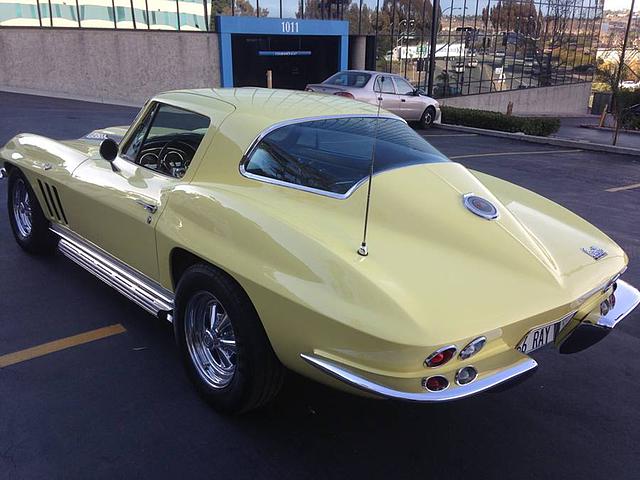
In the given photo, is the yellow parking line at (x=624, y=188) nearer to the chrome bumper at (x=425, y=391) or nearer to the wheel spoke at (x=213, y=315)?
the chrome bumper at (x=425, y=391)

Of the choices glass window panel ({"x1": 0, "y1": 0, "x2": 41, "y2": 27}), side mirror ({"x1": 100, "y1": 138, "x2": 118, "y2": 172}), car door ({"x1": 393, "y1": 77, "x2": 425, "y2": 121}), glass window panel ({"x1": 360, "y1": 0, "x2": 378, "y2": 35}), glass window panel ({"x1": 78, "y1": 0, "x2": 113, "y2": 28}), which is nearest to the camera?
side mirror ({"x1": 100, "y1": 138, "x2": 118, "y2": 172})

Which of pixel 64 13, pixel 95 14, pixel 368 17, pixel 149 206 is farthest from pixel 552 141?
pixel 368 17

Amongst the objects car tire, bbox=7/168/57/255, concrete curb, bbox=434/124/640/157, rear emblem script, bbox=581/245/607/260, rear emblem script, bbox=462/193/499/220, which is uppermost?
rear emblem script, bbox=462/193/499/220

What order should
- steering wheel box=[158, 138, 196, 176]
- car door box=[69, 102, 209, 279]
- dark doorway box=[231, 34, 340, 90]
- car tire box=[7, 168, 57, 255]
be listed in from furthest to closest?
dark doorway box=[231, 34, 340, 90]
car tire box=[7, 168, 57, 255]
steering wheel box=[158, 138, 196, 176]
car door box=[69, 102, 209, 279]

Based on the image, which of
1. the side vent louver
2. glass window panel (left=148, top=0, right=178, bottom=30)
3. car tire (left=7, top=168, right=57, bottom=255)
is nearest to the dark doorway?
glass window panel (left=148, top=0, right=178, bottom=30)

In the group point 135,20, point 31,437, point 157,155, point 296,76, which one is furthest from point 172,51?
point 31,437

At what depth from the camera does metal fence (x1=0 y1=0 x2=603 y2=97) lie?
21.5 metres

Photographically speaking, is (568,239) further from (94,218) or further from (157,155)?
(94,218)

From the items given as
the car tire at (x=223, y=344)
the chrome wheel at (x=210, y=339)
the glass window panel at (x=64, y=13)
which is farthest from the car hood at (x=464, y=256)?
the glass window panel at (x=64, y=13)

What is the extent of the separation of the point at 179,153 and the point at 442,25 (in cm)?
2888

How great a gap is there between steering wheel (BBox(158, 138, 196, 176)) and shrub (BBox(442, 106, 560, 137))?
1366 centimetres

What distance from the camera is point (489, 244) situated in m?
2.71

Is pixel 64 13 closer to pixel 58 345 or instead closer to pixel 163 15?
pixel 163 15

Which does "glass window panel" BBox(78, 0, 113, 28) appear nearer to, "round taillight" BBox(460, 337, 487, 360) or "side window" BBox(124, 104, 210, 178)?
"side window" BBox(124, 104, 210, 178)
